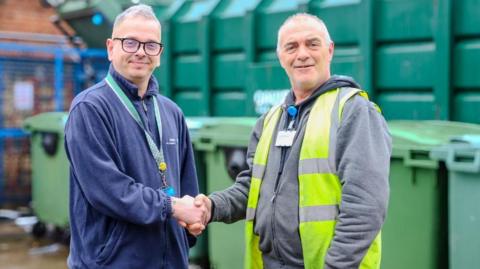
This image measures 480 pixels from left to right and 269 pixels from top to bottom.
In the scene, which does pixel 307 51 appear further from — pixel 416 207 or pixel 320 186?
pixel 416 207

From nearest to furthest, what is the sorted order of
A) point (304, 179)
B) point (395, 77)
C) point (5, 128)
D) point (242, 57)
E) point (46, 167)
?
→ point (304, 179) < point (395, 77) < point (242, 57) < point (46, 167) < point (5, 128)

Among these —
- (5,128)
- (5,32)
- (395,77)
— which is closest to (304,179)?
(395,77)

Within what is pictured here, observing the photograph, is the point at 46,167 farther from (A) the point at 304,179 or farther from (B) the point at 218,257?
(A) the point at 304,179

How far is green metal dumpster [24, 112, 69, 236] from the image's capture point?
685cm

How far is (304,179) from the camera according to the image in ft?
7.50

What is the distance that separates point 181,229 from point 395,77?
8.87 ft

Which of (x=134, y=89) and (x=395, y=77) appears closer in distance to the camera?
(x=134, y=89)

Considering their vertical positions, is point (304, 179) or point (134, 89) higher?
point (134, 89)

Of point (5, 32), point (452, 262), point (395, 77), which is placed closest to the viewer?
point (452, 262)

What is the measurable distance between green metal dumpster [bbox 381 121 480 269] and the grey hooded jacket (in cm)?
122

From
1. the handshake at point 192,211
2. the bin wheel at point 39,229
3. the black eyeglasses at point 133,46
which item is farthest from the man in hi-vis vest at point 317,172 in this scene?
the bin wheel at point 39,229

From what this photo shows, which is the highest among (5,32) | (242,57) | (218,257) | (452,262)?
(5,32)

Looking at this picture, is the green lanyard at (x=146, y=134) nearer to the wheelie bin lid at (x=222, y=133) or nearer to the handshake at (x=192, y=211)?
the handshake at (x=192, y=211)

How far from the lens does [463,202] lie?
3229 millimetres
